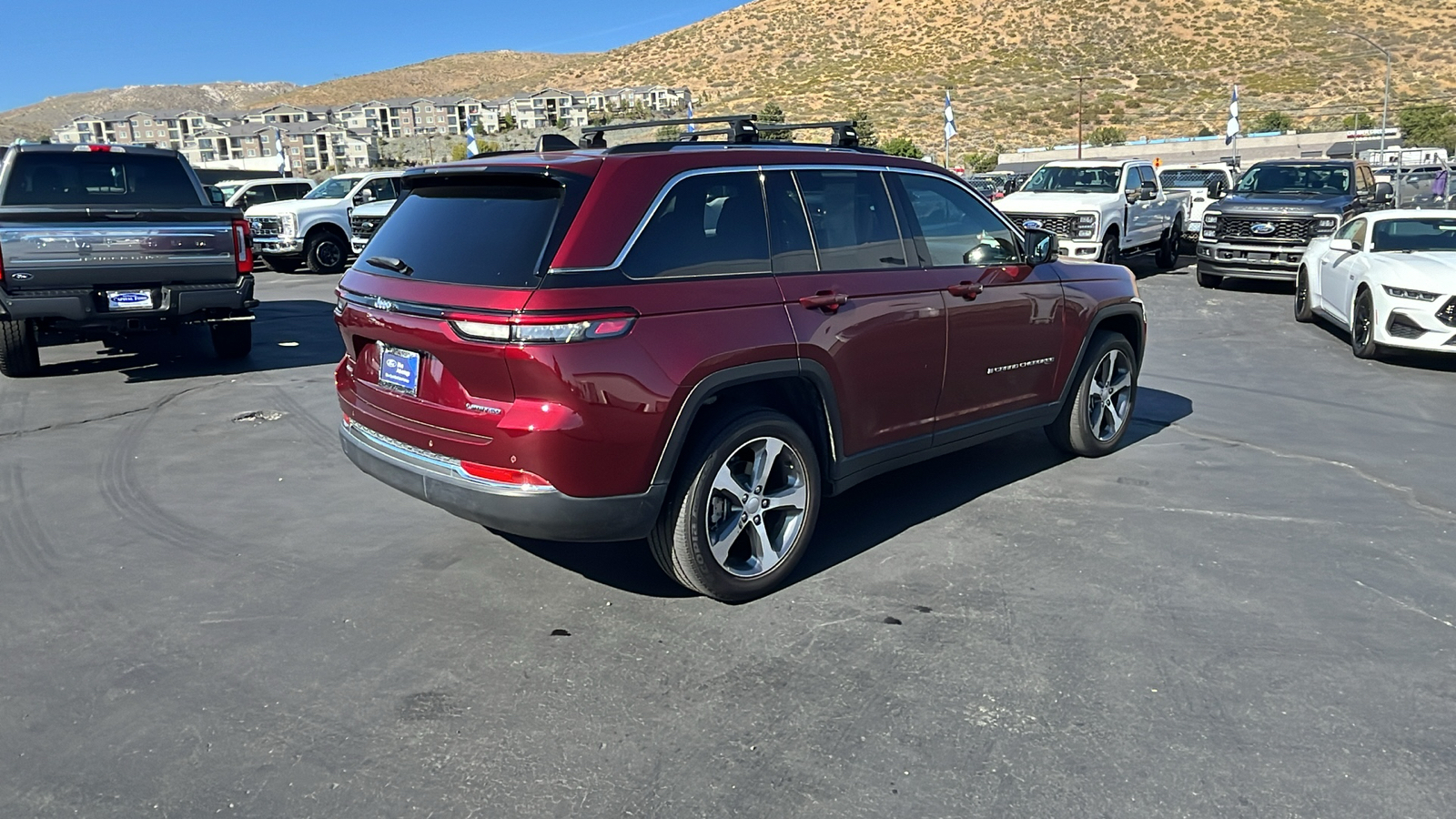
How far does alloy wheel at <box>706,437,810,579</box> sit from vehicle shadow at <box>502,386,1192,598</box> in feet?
0.74

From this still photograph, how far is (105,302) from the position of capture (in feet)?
27.7

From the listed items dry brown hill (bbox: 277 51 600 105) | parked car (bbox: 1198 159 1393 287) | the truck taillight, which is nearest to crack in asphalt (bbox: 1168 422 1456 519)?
the truck taillight

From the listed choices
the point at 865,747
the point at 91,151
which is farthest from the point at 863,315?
the point at 91,151

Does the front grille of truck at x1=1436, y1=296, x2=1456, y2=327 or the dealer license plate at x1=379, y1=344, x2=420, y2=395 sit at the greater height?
the dealer license plate at x1=379, y1=344, x2=420, y2=395

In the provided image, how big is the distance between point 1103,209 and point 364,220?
12526 millimetres

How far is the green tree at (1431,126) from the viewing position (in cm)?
5222

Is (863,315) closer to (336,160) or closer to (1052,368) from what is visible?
(1052,368)

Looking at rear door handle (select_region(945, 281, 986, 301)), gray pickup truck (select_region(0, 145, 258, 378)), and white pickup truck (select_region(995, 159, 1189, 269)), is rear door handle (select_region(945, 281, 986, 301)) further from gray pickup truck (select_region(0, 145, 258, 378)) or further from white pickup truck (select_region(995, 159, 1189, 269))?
white pickup truck (select_region(995, 159, 1189, 269))

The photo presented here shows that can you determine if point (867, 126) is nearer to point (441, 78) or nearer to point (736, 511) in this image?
point (736, 511)

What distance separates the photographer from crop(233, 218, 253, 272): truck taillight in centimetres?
900

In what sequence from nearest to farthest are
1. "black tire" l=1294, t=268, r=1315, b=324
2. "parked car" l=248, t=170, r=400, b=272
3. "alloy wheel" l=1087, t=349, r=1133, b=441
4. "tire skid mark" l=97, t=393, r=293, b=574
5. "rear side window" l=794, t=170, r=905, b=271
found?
1. "rear side window" l=794, t=170, r=905, b=271
2. "tire skid mark" l=97, t=393, r=293, b=574
3. "alloy wheel" l=1087, t=349, r=1133, b=441
4. "black tire" l=1294, t=268, r=1315, b=324
5. "parked car" l=248, t=170, r=400, b=272

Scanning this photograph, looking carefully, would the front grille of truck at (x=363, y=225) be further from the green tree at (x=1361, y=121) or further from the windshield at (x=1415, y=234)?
the green tree at (x=1361, y=121)

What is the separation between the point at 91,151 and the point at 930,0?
83.2 m

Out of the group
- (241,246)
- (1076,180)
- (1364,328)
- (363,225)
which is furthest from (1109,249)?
(363,225)
